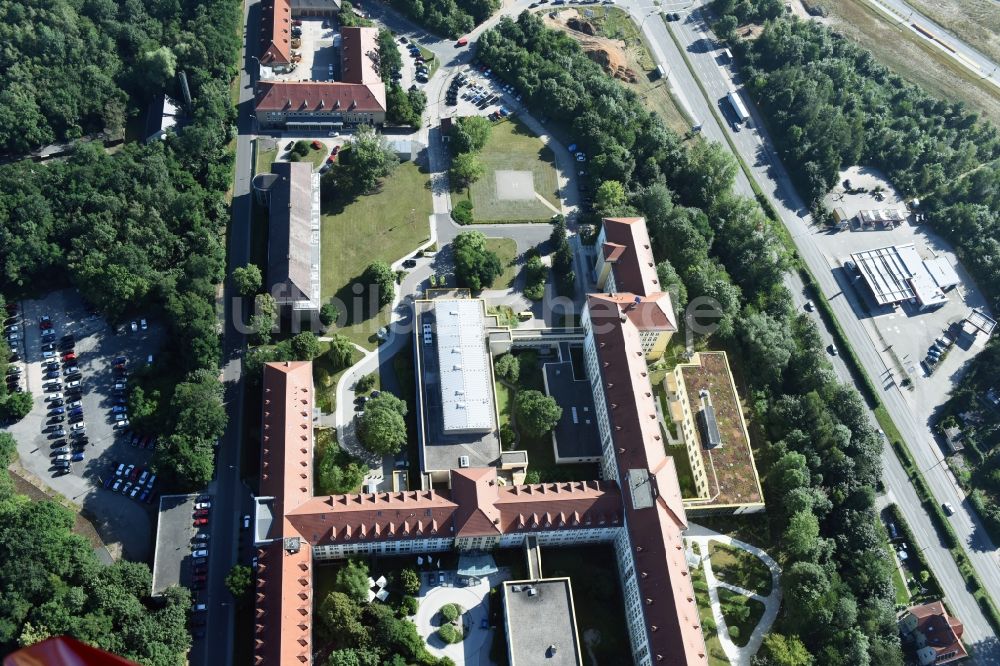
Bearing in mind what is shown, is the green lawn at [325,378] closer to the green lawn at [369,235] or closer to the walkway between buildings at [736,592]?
the green lawn at [369,235]

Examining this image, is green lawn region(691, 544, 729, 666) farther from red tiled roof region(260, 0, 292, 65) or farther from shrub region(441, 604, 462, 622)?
red tiled roof region(260, 0, 292, 65)

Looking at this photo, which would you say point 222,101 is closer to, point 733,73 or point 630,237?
point 630,237

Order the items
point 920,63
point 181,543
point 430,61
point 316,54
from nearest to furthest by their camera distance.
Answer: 1. point 181,543
2. point 316,54
3. point 430,61
4. point 920,63

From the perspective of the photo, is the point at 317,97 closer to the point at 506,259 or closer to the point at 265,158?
the point at 265,158

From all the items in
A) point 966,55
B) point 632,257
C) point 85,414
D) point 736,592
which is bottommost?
point 736,592

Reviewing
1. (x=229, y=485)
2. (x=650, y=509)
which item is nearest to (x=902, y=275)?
(x=650, y=509)

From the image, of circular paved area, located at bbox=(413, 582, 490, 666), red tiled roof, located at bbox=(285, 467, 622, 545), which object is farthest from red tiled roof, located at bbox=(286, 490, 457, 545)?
circular paved area, located at bbox=(413, 582, 490, 666)
